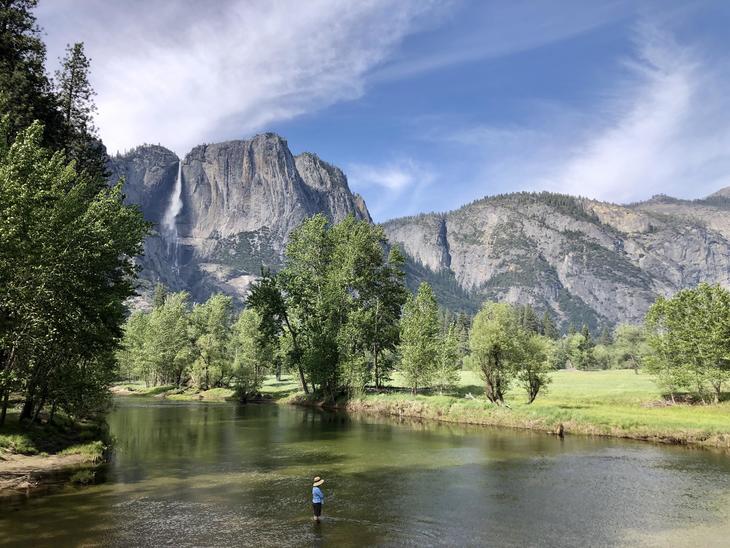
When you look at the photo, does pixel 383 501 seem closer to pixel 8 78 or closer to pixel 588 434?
pixel 588 434

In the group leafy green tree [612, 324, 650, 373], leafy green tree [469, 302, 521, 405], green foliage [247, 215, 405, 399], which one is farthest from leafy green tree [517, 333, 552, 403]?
leafy green tree [612, 324, 650, 373]

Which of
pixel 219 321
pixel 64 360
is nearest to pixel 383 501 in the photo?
pixel 64 360

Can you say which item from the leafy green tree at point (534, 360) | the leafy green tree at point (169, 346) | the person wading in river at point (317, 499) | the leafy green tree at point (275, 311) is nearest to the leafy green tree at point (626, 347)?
the leafy green tree at point (534, 360)

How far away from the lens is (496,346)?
200ft

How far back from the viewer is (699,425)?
4378 centimetres

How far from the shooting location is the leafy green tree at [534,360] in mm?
60312

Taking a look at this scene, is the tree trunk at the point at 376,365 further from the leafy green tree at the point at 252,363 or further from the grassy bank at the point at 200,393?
the grassy bank at the point at 200,393

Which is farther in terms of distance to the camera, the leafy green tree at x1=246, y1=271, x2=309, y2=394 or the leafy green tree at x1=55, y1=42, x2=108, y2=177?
the leafy green tree at x1=246, y1=271, x2=309, y2=394

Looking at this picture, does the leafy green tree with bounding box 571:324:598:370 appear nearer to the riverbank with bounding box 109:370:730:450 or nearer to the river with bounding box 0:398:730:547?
the riverbank with bounding box 109:370:730:450

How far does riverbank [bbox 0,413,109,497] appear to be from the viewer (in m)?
26.5

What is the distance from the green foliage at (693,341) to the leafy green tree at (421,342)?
1115 inches

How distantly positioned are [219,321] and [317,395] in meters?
35.6

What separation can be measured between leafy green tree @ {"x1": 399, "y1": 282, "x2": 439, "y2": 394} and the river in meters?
25.1

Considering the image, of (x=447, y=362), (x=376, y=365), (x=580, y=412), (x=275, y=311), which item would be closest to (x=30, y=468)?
(x=580, y=412)
